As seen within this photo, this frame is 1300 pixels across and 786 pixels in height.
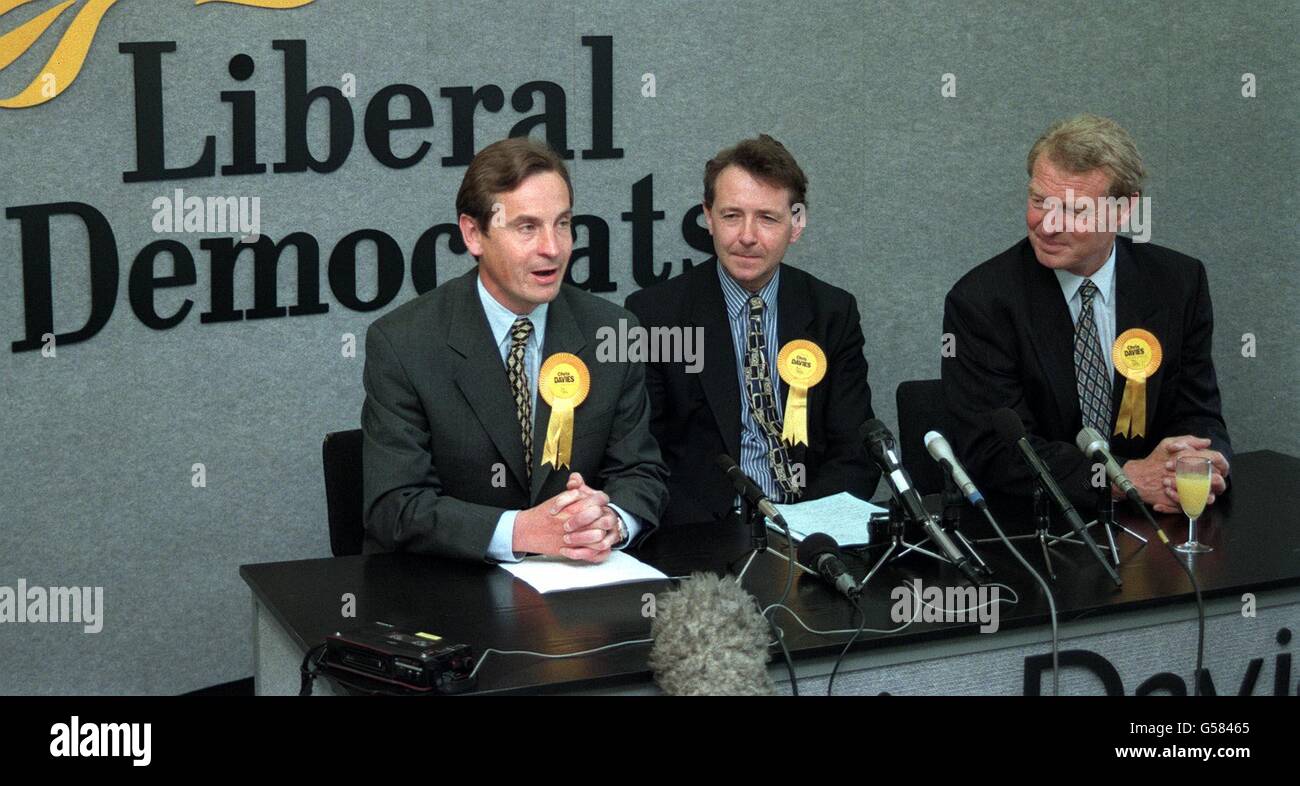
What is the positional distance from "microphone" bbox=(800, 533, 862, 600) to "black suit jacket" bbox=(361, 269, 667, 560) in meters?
0.42

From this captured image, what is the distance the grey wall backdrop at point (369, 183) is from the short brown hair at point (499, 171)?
3.86 ft

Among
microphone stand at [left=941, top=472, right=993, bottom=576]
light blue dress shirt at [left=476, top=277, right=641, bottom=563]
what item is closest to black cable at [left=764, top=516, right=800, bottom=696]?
microphone stand at [left=941, top=472, right=993, bottom=576]

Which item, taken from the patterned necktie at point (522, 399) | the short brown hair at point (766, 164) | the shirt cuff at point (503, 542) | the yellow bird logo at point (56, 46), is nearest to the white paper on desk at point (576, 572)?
the shirt cuff at point (503, 542)

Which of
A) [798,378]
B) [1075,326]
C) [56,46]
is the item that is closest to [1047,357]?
[1075,326]

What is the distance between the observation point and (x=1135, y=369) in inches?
140

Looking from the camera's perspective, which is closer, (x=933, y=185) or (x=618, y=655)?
(x=618, y=655)

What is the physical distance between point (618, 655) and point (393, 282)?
2291 mm

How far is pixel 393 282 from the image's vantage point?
447cm

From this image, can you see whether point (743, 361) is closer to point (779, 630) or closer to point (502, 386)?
point (502, 386)

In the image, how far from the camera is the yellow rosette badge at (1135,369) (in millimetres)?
3545

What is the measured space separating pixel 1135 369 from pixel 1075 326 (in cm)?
18

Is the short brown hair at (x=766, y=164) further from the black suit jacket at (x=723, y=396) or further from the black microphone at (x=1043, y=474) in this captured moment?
the black microphone at (x=1043, y=474)

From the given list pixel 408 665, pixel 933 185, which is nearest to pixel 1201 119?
pixel 933 185
